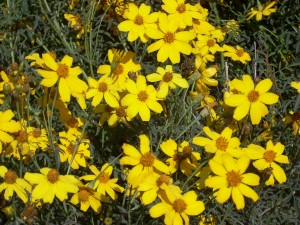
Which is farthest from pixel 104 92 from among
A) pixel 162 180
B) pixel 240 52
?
pixel 240 52

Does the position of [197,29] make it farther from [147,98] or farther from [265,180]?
[265,180]

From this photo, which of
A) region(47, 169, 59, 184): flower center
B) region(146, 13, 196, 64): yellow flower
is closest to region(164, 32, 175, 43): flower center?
region(146, 13, 196, 64): yellow flower

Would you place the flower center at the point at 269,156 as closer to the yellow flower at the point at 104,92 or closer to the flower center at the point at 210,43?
the yellow flower at the point at 104,92

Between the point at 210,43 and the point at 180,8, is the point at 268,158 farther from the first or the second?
the point at 210,43

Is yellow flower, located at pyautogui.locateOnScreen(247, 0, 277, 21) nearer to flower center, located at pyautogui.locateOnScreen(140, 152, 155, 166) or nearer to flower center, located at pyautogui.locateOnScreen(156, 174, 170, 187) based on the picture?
flower center, located at pyautogui.locateOnScreen(140, 152, 155, 166)

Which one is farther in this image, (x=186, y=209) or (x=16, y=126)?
(x=16, y=126)

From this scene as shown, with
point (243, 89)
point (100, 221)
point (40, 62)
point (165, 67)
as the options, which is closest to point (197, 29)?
point (165, 67)
